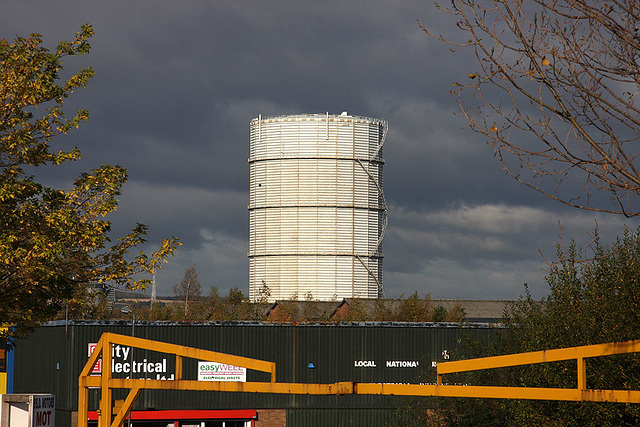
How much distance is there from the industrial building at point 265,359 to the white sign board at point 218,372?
1.10 feet

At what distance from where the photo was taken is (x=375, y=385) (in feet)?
41.3

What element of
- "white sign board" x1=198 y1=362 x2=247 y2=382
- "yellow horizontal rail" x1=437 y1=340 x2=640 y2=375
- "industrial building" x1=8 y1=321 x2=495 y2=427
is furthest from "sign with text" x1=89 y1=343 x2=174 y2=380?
"yellow horizontal rail" x1=437 y1=340 x2=640 y2=375

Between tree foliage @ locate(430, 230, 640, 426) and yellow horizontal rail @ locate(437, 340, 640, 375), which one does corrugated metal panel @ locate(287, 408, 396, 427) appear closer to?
tree foliage @ locate(430, 230, 640, 426)

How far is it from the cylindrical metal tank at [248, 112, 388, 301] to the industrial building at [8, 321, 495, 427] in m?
36.8

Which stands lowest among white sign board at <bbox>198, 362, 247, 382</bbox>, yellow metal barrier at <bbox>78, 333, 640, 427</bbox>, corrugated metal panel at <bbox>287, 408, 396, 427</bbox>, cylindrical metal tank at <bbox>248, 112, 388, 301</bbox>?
corrugated metal panel at <bbox>287, 408, 396, 427</bbox>

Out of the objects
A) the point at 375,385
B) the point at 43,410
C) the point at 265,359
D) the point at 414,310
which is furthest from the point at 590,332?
the point at 414,310

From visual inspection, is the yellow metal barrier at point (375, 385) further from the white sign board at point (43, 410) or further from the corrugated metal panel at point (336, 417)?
the corrugated metal panel at point (336, 417)

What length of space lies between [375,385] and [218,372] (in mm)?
30261

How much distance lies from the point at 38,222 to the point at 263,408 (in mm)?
27119

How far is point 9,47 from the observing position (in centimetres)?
1941

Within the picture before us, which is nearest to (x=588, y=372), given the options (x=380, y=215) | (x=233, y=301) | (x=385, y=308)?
(x=385, y=308)

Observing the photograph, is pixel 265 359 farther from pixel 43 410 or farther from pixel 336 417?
pixel 43 410

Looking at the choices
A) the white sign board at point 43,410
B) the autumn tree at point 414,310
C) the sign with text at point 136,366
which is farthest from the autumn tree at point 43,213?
the autumn tree at point 414,310

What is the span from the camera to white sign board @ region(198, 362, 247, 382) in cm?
4103
